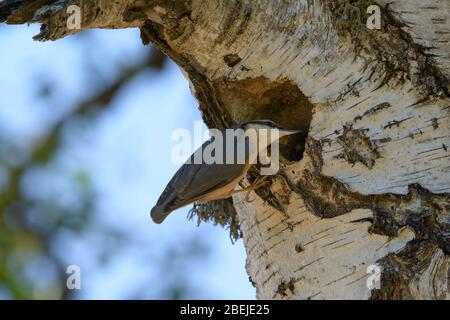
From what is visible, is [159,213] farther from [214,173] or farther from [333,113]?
[333,113]

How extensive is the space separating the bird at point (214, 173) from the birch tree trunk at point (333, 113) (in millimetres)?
102

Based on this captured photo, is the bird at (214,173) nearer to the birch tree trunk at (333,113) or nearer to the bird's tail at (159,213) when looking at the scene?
the bird's tail at (159,213)

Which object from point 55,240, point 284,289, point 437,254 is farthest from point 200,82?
point 55,240

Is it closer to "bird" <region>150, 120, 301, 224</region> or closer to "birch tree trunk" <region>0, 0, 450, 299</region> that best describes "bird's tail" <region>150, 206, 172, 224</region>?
"bird" <region>150, 120, 301, 224</region>

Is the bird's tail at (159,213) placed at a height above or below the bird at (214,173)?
below

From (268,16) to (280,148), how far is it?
20.6 inches

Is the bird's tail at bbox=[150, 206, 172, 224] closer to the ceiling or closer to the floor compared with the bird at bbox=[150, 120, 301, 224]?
closer to the floor

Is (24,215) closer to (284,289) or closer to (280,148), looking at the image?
(280,148)

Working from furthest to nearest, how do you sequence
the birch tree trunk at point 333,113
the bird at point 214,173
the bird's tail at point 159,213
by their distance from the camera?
the bird's tail at point 159,213
the bird at point 214,173
the birch tree trunk at point 333,113

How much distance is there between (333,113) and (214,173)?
2.00 ft

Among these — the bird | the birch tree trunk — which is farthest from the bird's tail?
the birch tree trunk

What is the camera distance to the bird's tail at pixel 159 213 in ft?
9.81

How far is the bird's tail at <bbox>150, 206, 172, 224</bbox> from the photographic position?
9.81 ft

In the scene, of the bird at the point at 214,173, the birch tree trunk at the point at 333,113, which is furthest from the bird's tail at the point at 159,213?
the birch tree trunk at the point at 333,113
